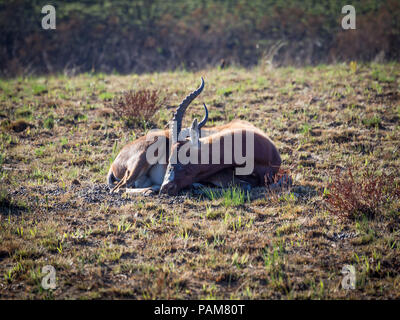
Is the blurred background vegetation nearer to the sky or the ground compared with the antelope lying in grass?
nearer to the sky

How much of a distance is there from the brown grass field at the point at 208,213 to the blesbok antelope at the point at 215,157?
31 centimetres

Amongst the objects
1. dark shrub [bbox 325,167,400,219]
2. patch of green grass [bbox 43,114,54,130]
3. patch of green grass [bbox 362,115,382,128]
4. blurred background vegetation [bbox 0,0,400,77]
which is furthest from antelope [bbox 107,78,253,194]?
blurred background vegetation [bbox 0,0,400,77]

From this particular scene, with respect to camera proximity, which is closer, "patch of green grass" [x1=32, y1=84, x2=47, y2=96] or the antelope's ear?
the antelope's ear

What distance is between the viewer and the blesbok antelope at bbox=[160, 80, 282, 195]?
6.64m

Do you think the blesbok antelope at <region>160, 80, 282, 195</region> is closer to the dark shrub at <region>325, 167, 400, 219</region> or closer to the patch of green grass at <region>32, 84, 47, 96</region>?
the dark shrub at <region>325, 167, 400, 219</region>

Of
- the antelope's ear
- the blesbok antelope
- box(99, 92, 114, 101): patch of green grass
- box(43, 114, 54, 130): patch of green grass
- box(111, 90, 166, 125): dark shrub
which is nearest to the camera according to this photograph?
the blesbok antelope

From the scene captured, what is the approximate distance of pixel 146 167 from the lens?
717 centimetres

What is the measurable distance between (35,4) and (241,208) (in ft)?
70.1

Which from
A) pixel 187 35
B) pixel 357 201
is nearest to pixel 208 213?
pixel 357 201

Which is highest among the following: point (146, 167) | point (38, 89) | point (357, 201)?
point (38, 89)

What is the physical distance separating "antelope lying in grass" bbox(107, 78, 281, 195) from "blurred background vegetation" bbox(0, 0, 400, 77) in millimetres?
8462

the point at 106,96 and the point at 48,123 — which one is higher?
the point at 106,96

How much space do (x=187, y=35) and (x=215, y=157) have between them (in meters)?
13.7

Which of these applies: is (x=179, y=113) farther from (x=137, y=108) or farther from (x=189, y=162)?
(x=137, y=108)
